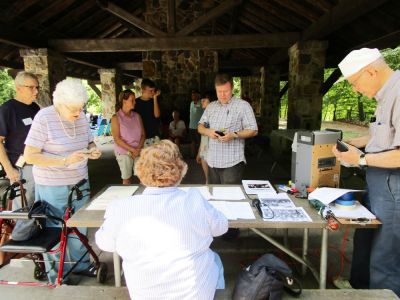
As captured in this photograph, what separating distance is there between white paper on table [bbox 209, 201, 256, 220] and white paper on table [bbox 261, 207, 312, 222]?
124 millimetres

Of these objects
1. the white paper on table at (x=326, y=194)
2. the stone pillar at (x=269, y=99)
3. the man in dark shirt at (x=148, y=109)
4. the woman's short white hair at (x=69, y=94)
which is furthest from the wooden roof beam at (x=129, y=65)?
the white paper on table at (x=326, y=194)

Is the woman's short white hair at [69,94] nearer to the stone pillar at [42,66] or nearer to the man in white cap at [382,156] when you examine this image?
the man in white cap at [382,156]

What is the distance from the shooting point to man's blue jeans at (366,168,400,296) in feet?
5.64

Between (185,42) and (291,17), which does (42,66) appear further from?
(291,17)

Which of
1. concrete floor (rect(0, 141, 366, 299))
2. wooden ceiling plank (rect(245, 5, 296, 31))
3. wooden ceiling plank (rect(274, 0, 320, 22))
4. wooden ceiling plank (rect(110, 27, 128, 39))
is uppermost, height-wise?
wooden ceiling plank (rect(110, 27, 128, 39))

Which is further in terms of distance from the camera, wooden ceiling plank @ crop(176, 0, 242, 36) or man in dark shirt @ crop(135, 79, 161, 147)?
wooden ceiling plank @ crop(176, 0, 242, 36)

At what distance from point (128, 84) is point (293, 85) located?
13.9 m

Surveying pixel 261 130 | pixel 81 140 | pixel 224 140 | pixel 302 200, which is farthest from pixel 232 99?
pixel 261 130

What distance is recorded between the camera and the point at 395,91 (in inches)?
65.0

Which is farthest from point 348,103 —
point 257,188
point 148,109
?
point 257,188

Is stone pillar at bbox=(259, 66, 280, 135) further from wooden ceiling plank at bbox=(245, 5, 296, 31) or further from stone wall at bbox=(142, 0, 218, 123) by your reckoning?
wooden ceiling plank at bbox=(245, 5, 296, 31)

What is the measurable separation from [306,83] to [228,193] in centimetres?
420

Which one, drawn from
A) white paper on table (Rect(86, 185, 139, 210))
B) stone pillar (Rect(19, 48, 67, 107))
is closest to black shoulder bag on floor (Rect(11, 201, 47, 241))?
white paper on table (Rect(86, 185, 139, 210))

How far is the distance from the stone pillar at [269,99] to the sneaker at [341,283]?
926cm
